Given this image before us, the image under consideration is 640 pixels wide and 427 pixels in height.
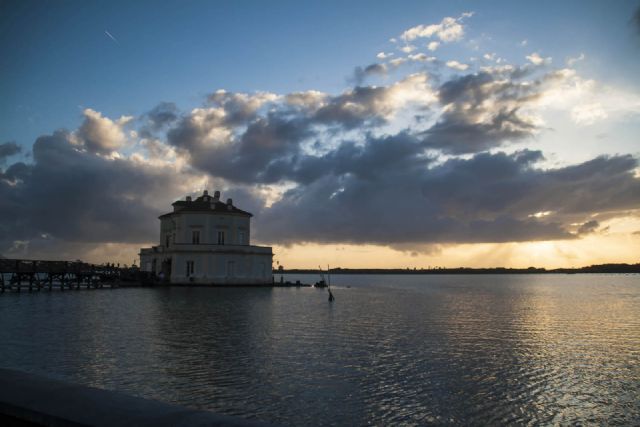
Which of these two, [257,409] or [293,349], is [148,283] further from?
[257,409]

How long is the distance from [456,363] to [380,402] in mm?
6780

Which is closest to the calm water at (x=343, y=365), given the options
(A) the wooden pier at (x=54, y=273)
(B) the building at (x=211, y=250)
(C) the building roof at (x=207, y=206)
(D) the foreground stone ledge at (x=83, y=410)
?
(D) the foreground stone ledge at (x=83, y=410)

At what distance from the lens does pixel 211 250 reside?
70.2 m

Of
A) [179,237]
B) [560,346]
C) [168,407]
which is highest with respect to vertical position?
[179,237]

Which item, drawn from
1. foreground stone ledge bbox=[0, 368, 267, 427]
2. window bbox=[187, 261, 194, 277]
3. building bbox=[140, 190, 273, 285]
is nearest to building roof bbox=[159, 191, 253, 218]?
building bbox=[140, 190, 273, 285]

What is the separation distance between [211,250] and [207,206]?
858cm

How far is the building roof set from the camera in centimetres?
7369

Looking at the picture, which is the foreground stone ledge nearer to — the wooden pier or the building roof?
the wooden pier

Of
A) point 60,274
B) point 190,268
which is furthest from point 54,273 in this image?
point 190,268

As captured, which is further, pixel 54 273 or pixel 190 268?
pixel 190 268

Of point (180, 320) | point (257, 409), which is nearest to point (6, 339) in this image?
point (180, 320)

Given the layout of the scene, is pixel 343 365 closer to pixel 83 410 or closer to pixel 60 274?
pixel 83 410

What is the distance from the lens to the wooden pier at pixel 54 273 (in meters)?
54.0

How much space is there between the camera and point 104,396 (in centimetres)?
556
